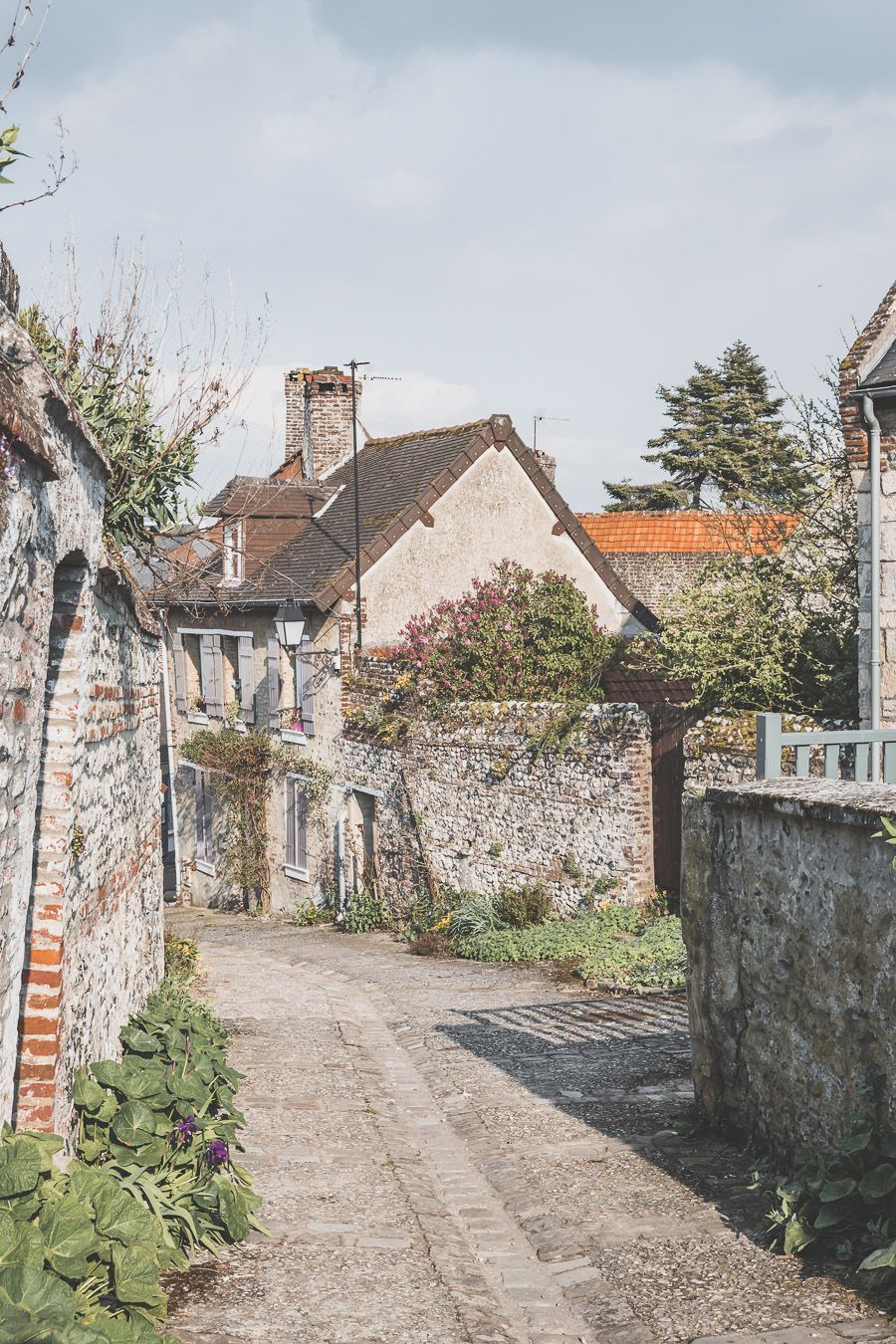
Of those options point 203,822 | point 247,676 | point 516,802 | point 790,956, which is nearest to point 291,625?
point 247,676

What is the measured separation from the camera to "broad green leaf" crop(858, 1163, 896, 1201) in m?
4.49

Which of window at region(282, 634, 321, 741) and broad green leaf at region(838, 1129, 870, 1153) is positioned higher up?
window at region(282, 634, 321, 741)

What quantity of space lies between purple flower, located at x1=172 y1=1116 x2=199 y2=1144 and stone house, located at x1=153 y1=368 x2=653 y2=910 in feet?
41.6

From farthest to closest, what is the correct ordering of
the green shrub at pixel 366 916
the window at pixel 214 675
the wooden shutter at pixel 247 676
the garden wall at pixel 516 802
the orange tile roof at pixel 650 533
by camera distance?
the orange tile roof at pixel 650 533 < the window at pixel 214 675 < the wooden shutter at pixel 247 676 < the green shrub at pixel 366 916 < the garden wall at pixel 516 802

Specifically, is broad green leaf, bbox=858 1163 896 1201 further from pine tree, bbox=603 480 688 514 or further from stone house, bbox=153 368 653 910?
pine tree, bbox=603 480 688 514

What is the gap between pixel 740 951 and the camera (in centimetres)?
607

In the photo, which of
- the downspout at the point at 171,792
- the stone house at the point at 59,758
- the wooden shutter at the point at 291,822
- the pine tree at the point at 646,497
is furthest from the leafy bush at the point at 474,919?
the pine tree at the point at 646,497

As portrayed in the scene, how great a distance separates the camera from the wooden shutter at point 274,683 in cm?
2066

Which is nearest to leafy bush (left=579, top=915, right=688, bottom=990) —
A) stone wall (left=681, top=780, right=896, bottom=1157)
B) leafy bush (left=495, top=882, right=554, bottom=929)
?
leafy bush (left=495, top=882, right=554, bottom=929)

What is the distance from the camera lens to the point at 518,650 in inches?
655

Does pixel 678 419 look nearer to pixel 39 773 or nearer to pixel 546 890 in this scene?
pixel 546 890

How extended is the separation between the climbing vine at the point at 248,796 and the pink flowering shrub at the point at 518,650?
14.9 feet

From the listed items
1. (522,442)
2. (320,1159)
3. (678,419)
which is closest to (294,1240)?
(320,1159)

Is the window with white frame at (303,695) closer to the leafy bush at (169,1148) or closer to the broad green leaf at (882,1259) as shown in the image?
the leafy bush at (169,1148)
